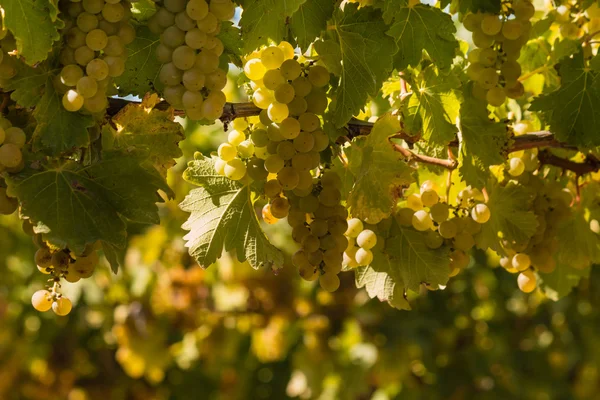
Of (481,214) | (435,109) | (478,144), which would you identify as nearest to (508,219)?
(481,214)

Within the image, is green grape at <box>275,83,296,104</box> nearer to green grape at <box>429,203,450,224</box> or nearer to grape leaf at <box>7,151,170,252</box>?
grape leaf at <box>7,151,170,252</box>

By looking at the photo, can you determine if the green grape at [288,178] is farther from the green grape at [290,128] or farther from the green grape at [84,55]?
the green grape at [84,55]

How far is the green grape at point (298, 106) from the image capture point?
143 cm

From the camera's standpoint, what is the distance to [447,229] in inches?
66.7

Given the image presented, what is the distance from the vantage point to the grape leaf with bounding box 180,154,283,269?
151 centimetres

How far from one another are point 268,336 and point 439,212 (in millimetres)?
3774

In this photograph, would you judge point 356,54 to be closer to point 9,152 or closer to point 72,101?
point 72,101

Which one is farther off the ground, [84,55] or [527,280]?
[84,55]

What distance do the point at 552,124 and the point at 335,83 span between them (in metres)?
0.49

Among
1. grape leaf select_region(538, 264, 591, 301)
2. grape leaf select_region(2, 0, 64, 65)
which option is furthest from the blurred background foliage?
grape leaf select_region(2, 0, 64, 65)

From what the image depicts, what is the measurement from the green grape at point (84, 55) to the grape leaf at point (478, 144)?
2.57 feet

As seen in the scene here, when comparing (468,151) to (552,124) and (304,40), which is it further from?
(304,40)

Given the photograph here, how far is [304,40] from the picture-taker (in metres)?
1.41

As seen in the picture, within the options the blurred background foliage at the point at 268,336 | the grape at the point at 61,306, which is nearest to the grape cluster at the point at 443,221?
the grape at the point at 61,306
